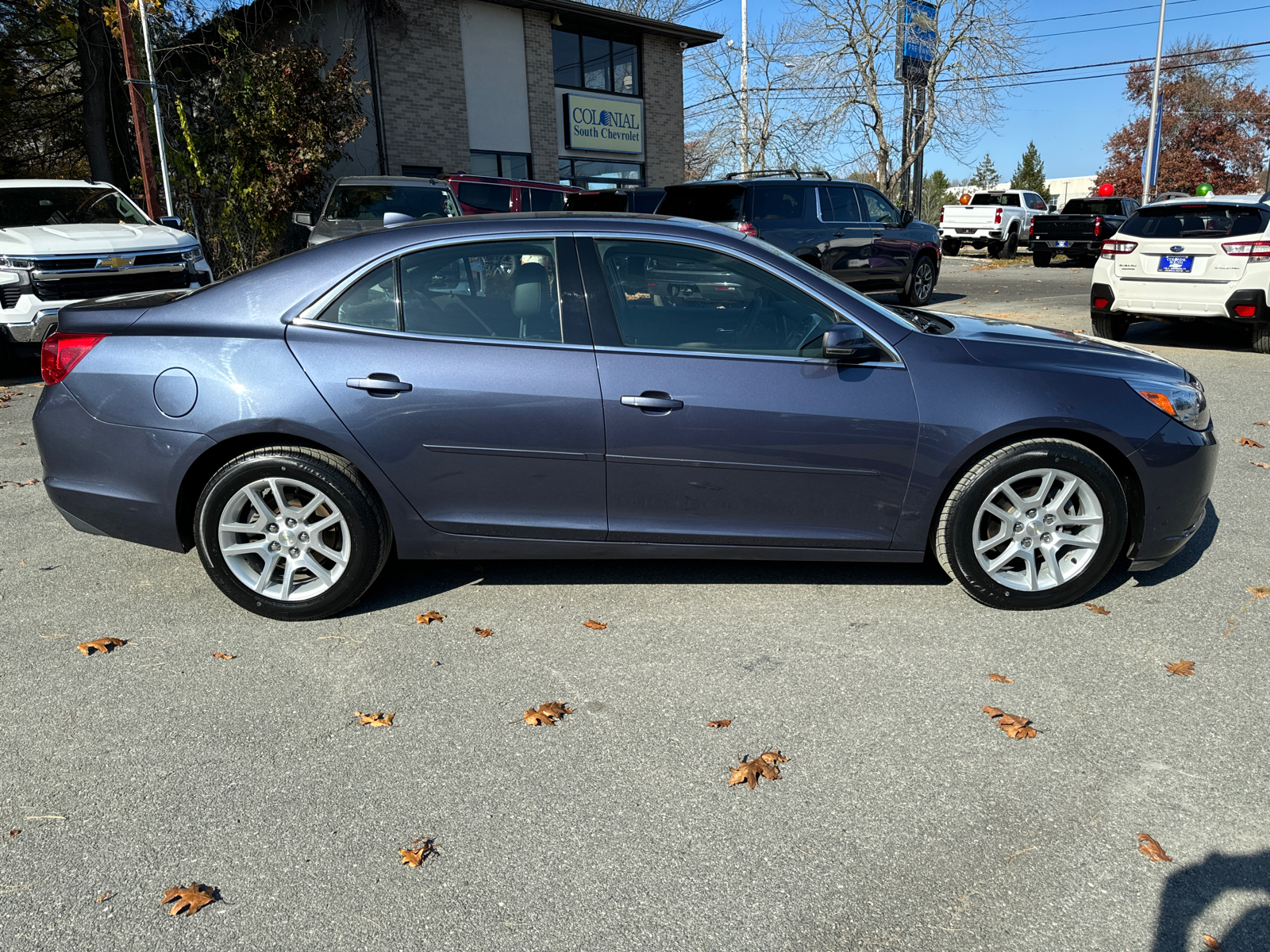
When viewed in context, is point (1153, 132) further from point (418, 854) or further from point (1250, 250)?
point (418, 854)

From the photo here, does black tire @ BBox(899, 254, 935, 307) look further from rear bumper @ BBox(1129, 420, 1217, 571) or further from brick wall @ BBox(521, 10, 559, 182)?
brick wall @ BBox(521, 10, 559, 182)

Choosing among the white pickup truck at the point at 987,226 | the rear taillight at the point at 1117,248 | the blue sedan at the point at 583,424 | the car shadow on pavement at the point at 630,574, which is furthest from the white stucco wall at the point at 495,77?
the blue sedan at the point at 583,424

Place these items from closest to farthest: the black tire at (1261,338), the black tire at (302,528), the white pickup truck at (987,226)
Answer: the black tire at (302,528)
the black tire at (1261,338)
the white pickup truck at (987,226)

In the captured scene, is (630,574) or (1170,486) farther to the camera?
(630,574)

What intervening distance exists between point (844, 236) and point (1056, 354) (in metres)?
9.57

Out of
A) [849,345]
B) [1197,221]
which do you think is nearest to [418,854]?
[849,345]

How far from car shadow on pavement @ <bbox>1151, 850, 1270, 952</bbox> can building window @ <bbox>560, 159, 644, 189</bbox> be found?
918 inches

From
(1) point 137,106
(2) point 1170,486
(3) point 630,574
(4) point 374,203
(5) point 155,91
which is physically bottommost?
(3) point 630,574

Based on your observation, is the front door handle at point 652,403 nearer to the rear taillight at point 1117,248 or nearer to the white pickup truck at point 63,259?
the white pickup truck at point 63,259

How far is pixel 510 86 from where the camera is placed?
22781mm

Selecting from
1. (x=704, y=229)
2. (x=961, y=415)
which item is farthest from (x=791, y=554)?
(x=704, y=229)

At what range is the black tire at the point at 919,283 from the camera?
14.5 m

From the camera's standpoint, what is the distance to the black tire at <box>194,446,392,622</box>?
373 centimetres

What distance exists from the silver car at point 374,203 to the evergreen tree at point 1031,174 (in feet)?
214
